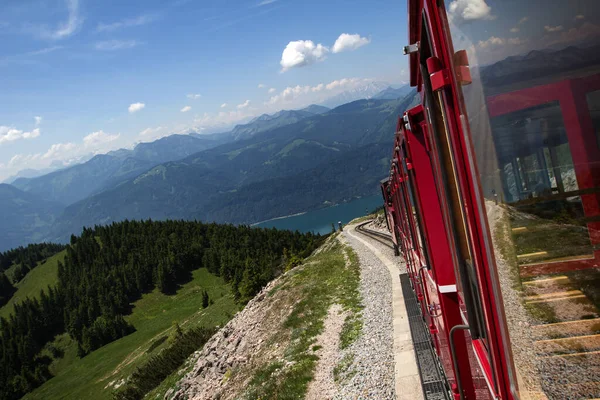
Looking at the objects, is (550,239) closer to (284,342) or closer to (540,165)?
(540,165)

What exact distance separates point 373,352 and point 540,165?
37.9 ft

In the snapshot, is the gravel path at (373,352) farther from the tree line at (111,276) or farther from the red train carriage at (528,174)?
the tree line at (111,276)

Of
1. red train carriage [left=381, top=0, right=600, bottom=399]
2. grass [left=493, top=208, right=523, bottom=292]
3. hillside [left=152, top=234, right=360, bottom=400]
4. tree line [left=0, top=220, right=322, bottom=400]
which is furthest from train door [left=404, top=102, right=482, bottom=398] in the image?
tree line [left=0, top=220, right=322, bottom=400]

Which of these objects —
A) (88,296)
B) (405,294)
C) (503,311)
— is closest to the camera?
(503,311)

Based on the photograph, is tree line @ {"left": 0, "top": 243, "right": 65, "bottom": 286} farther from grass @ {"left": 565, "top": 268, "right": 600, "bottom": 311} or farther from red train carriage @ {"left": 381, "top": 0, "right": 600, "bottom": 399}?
grass @ {"left": 565, "top": 268, "right": 600, "bottom": 311}

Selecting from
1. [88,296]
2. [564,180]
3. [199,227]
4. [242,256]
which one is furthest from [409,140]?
[199,227]

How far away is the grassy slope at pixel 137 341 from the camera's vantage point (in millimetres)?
51781

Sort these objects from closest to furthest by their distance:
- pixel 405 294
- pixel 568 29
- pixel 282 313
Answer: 1. pixel 568 29
2. pixel 405 294
3. pixel 282 313

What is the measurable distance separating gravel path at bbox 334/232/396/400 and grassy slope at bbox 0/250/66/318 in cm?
12714

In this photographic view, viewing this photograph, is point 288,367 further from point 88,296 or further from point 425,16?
point 88,296

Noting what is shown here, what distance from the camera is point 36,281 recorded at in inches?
4998

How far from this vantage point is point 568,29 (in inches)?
64.9

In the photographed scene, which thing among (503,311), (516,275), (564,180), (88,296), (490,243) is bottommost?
(88,296)

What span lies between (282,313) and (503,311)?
18.3 meters
